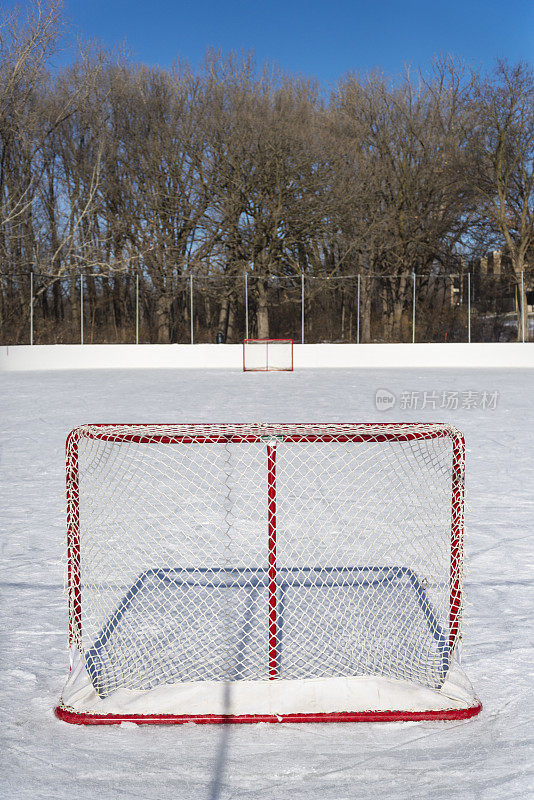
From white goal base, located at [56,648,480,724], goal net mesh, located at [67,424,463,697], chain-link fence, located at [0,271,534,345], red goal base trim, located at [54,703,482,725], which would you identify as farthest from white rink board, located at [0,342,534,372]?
red goal base trim, located at [54,703,482,725]

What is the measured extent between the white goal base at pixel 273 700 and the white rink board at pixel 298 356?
64.2 ft

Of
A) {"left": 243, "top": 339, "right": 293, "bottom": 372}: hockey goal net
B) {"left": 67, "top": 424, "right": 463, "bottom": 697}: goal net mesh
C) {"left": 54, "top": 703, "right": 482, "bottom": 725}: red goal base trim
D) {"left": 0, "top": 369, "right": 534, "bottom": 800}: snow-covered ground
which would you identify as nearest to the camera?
{"left": 0, "top": 369, "right": 534, "bottom": 800}: snow-covered ground

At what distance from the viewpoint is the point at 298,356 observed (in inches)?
904

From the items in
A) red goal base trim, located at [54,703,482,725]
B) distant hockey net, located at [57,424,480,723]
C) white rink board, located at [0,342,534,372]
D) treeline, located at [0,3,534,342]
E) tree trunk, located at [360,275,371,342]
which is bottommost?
red goal base trim, located at [54,703,482,725]

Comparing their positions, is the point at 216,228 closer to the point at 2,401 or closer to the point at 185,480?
the point at 2,401

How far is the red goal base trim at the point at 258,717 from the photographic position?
108 inches

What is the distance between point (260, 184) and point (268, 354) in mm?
7460

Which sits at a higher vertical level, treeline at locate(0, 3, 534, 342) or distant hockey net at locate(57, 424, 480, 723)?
treeline at locate(0, 3, 534, 342)

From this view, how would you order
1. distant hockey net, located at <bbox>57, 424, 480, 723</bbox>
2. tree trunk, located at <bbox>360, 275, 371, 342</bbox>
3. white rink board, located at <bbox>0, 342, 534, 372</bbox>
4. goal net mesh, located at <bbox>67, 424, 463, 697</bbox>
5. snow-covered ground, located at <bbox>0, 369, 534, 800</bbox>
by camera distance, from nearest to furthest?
1. snow-covered ground, located at <bbox>0, 369, 534, 800</bbox>
2. distant hockey net, located at <bbox>57, 424, 480, 723</bbox>
3. goal net mesh, located at <bbox>67, 424, 463, 697</bbox>
4. white rink board, located at <bbox>0, 342, 534, 372</bbox>
5. tree trunk, located at <bbox>360, 275, 371, 342</bbox>

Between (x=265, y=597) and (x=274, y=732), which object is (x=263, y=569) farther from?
(x=274, y=732)

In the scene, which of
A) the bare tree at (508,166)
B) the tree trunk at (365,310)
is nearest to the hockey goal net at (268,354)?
the tree trunk at (365,310)

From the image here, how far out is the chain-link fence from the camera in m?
23.6

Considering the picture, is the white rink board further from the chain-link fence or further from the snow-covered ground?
the snow-covered ground

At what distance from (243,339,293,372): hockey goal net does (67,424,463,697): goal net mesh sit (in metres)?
16.2
